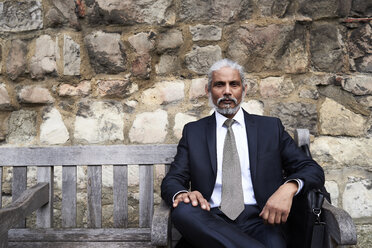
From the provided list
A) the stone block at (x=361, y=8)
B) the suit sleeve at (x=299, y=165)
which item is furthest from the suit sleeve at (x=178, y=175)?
the stone block at (x=361, y=8)

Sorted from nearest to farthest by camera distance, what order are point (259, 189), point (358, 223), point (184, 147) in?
1. point (259, 189)
2. point (184, 147)
3. point (358, 223)

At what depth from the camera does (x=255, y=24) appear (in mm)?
2725

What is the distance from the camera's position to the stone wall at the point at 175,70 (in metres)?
2.70

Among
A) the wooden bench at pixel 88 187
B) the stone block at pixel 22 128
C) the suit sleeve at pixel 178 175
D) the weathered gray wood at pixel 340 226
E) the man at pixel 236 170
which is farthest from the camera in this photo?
the stone block at pixel 22 128

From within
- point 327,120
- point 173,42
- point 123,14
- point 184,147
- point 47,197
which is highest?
point 123,14

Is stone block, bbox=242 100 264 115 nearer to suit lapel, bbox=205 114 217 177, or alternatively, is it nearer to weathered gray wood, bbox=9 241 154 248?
suit lapel, bbox=205 114 217 177

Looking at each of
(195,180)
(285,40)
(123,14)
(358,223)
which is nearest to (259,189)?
(195,180)

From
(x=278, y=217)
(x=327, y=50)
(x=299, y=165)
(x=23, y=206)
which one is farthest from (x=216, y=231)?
(x=327, y=50)

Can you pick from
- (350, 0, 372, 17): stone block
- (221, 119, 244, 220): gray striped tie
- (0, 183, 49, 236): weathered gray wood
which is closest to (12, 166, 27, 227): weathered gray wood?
(0, 183, 49, 236): weathered gray wood

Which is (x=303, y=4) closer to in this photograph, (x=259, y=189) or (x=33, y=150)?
(x=259, y=189)

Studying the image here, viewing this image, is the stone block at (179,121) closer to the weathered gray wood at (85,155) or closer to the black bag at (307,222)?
the weathered gray wood at (85,155)

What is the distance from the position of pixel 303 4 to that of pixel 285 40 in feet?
0.97

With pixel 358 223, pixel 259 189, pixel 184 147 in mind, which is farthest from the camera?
pixel 358 223

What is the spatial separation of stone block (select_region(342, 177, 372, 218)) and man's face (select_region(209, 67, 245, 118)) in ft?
3.57
